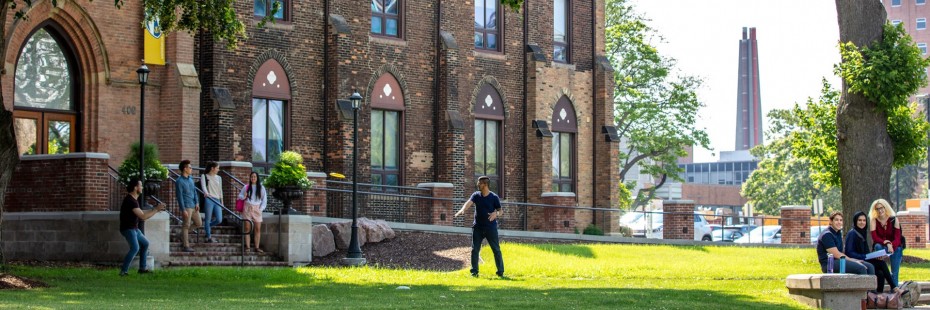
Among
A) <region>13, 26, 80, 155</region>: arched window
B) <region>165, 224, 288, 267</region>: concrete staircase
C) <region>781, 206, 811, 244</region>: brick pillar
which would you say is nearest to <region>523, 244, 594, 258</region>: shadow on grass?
<region>165, 224, 288, 267</region>: concrete staircase

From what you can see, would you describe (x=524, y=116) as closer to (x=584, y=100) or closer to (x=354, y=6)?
(x=584, y=100)

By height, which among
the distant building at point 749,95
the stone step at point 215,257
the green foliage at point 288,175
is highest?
the distant building at point 749,95

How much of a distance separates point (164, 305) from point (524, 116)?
76.6 ft

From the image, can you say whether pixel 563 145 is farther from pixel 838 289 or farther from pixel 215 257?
pixel 838 289

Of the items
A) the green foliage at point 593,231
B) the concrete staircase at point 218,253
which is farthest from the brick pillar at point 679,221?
the concrete staircase at point 218,253

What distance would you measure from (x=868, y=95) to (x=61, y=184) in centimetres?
1454

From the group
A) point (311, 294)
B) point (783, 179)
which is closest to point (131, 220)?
point (311, 294)

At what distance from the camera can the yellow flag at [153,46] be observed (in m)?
28.9

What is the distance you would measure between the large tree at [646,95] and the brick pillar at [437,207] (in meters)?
19.5

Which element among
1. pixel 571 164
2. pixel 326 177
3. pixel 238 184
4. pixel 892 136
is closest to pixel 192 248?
pixel 238 184

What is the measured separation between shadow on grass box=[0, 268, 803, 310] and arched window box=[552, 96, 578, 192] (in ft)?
59.2

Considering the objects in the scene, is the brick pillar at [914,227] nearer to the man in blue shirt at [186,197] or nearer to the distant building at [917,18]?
the man in blue shirt at [186,197]

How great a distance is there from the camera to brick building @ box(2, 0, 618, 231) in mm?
28391

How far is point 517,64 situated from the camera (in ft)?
125
